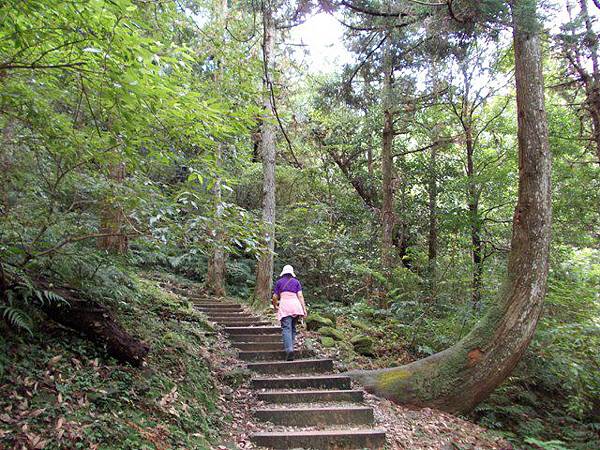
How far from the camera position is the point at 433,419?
6152 millimetres

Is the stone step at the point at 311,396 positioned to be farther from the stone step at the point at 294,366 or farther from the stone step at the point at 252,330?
the stone step at the point at 252,330

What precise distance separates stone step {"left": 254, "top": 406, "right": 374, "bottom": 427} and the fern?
126 inches

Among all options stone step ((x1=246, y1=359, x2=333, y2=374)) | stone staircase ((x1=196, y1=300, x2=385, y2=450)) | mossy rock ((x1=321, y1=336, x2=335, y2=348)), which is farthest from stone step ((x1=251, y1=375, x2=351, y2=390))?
mossy rock ((x1=321, y1=336, x2=335, y2=348))

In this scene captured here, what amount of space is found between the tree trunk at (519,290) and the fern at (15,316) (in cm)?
529

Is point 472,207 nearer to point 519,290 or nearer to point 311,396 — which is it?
point 519,290

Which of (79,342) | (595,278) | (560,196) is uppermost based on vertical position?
(560,196)

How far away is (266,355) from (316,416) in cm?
232

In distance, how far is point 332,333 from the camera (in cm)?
888

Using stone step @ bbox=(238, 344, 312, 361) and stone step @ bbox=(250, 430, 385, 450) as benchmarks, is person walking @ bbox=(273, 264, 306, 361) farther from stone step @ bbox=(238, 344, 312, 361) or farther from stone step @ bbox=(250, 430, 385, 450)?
stone step @ bbox=(250, 430, 385, 450)

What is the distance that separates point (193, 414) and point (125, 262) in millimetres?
2282

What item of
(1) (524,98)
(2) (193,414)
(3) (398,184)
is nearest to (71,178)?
(2) (193,414)

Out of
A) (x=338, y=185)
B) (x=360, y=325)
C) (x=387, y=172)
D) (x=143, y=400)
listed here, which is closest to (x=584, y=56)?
(x=387, y=172)

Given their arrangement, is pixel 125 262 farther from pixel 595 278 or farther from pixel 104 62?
pixel 595 278

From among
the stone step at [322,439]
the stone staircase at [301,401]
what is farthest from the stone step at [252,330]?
the stone step at [322,439]
